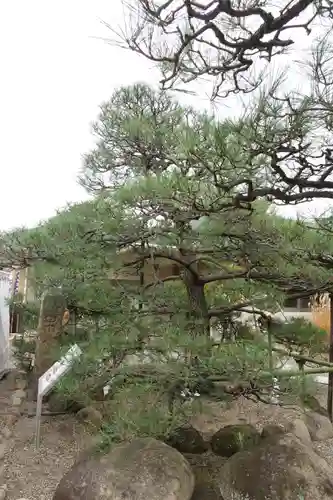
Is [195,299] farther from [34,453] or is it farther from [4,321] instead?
[4,321]

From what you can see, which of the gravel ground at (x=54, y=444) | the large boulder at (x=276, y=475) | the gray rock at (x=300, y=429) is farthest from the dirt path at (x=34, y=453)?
the gray rock at (x=300, y=429)

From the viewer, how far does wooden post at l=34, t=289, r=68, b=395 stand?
3.13 m

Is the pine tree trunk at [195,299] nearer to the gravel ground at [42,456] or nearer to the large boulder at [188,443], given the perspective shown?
the large boulder at [188,443]

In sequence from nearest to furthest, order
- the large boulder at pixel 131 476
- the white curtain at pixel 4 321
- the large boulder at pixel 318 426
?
the large boulder at pixel 131 476 < the large boulder at pixel 318 426 < the white curtain at pixel 4 321

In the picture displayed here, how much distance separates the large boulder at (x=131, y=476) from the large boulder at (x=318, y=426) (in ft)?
4.20

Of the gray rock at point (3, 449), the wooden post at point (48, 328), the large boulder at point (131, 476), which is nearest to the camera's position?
the large boulder at point (131, 476)

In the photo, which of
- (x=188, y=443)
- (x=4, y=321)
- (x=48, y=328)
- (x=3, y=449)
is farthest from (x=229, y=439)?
(x=4, y=321)

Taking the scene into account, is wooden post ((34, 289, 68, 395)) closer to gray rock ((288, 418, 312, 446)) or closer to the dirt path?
the dirt path

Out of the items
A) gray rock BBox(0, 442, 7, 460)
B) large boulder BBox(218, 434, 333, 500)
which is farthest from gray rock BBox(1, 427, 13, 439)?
large boulder BBox(218, 434, 333, 500)

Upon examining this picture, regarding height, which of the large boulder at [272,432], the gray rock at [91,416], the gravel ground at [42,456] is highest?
the large boulder at [272,432]

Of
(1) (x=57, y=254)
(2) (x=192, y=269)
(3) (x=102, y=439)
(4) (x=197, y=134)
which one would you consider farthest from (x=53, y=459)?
(4) (x=197, y=134)

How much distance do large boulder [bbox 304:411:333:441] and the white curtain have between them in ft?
8.81

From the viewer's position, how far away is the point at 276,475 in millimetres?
1901

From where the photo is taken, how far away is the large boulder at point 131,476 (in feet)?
5.93
